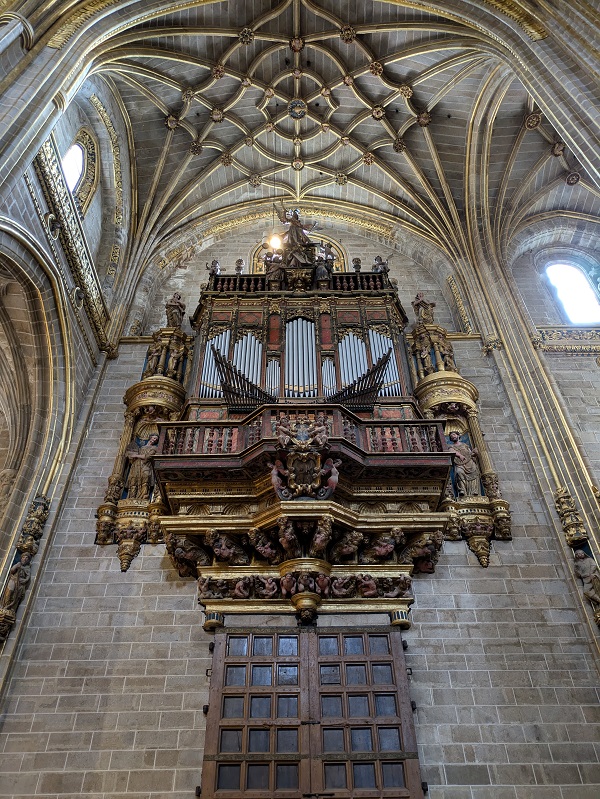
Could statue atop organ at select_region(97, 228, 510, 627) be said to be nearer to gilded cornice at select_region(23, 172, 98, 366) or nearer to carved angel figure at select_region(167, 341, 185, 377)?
carved angel figure at select_region(167, 341, 185, 377)

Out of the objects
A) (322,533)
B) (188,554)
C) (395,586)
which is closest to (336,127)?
(322,533)

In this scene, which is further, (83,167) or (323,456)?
(83,167)

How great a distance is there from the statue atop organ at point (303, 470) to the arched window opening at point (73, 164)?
4.97m

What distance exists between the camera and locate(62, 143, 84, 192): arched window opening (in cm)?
1415

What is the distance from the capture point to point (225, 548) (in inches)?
367

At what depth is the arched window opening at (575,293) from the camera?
15.4 metres

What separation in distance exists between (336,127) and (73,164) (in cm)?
746

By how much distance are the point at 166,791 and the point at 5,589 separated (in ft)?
12.4

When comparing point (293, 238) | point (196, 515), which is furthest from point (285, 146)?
point (196, 515)

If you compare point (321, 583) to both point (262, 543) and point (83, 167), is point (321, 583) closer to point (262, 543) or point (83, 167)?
point (262, 543)

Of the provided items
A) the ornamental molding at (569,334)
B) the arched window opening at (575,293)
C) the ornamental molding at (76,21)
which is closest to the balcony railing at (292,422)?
the ornamental molding at (569,334)

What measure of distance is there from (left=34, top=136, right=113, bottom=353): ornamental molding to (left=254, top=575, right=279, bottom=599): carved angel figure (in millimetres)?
6944

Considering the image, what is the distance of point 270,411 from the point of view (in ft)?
32.7

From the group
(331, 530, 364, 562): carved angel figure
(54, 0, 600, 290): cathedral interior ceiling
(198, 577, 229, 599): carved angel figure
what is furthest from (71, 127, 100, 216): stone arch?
(331, 530, 364, 562): carved angel figure
